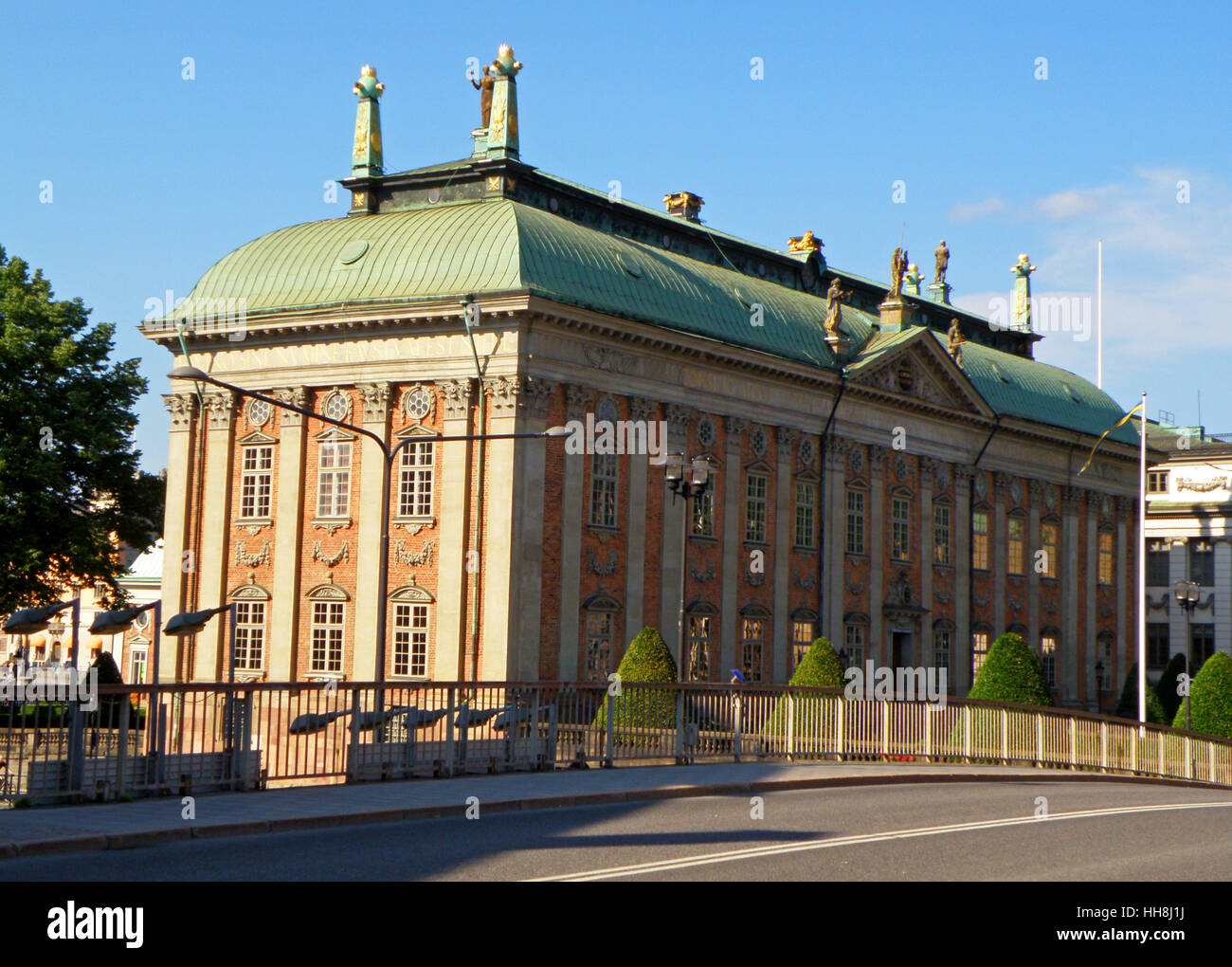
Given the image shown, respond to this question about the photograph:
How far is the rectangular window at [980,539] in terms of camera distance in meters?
61.8

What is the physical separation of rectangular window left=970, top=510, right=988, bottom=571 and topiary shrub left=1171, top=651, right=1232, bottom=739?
1290 centimetres

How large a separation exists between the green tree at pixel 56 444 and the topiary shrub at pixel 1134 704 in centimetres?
3398

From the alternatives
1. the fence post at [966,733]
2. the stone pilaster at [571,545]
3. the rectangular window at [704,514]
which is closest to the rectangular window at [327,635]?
the stone pilaster at [571,545]

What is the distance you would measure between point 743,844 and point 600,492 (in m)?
28.3

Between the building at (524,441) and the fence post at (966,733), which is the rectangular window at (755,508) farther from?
the fence post at (966,733)

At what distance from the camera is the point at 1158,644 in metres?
87.7

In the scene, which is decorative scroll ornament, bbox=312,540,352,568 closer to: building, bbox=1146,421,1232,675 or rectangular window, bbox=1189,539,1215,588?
building, bbox=1146,421,1232,675

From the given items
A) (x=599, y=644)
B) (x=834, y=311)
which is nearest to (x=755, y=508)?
(x=834, y=311)

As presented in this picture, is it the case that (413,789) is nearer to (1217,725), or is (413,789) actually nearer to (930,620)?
(1217,725)

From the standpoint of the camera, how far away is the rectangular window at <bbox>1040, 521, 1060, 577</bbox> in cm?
6612

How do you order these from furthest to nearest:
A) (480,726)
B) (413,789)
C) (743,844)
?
(480,726), (413,789), (743,844)

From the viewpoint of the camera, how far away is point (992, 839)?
17.7 metres

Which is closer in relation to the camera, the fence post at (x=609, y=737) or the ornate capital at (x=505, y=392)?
the fence post at (x=609, y=737)
